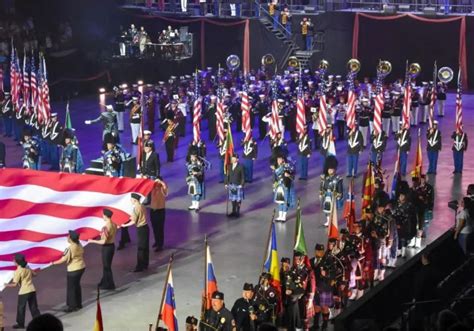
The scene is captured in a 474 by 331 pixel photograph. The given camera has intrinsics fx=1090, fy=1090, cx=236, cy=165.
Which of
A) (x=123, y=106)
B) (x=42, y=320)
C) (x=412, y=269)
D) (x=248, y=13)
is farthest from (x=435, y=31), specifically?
(x=42, y=320)

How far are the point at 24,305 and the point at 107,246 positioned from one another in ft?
6.88

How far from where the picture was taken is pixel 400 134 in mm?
28656

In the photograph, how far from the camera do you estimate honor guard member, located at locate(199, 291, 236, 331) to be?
15312 millimetres

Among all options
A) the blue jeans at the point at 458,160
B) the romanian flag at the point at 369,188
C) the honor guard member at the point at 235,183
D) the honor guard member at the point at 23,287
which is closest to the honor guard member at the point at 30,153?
the honor guard member at the point at 235,183

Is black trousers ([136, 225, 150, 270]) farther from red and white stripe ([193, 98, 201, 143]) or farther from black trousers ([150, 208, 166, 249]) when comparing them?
red and white stripe ([193, 98, 201, 143])

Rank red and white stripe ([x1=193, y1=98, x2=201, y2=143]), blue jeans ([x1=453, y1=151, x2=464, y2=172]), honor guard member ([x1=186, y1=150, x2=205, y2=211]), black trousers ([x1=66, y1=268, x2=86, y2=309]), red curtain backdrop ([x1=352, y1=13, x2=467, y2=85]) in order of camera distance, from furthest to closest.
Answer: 1. red curtain backdrop ([x1=352, y1=13, x2=467, y2=85])
2. blue jeans ([x1=453, y1=151, x2=464, y2=172])
3. red and white stripe ([x1=193, y1=98, x2=201, y2=143])
4. honor guard member ([x1=186, y1=150, x2=205, y2=211])
5. black trousers ([x1=66, y1=268, x2=86, y2=309])

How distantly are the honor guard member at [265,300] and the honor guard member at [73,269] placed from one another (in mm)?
3318

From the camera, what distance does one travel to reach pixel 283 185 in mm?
23953

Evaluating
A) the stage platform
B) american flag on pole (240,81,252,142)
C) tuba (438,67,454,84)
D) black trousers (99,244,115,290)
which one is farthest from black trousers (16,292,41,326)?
tuba (438,67,454,84)

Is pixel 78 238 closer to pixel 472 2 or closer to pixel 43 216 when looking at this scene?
pixel 43 216

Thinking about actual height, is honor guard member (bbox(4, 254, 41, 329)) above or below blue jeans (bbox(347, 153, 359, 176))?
above

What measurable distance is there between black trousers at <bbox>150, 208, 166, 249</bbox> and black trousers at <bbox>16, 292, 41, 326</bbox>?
4.67 metres

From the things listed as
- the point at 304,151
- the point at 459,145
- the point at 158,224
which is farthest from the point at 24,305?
the point at 459,145

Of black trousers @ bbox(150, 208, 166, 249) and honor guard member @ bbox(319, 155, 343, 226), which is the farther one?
honor guard member @ bbox(319, 155, 343, 226)
